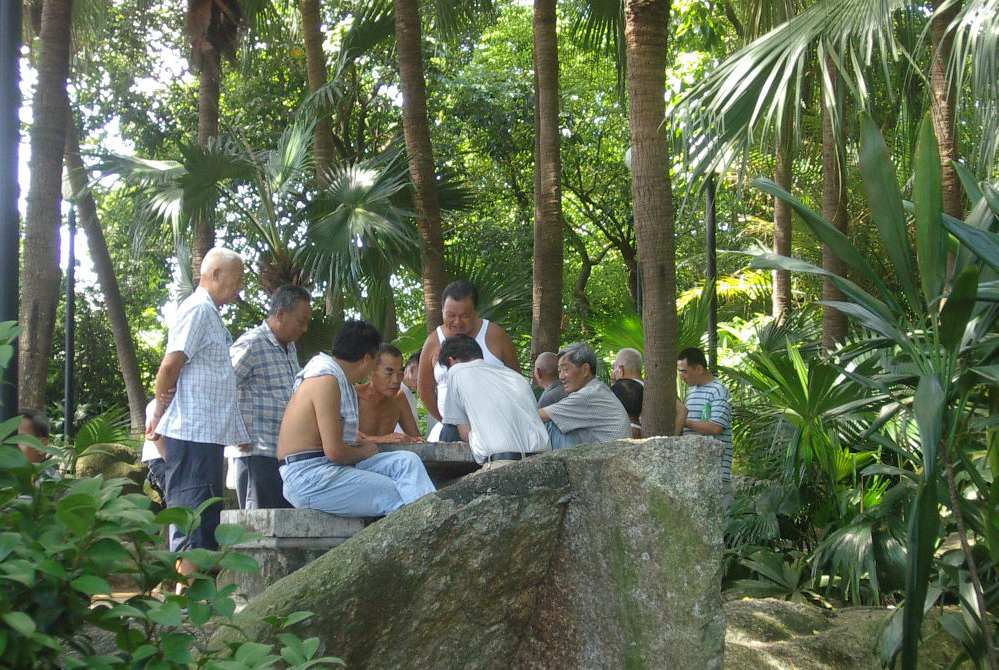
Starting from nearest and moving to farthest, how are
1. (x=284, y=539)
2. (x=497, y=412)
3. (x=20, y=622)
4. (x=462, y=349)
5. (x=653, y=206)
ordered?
(x=20, y=622)
(x=284, y=539)
(x=497, y=412)
(x=462, y=349)
(x=653, y=206)

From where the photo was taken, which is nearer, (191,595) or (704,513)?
(191,595)

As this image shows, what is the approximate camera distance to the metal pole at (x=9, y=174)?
4.31 meters

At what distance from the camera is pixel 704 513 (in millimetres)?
3654

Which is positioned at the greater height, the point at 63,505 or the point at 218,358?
the point at 218,358

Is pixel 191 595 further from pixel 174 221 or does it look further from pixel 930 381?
pixel 174 221

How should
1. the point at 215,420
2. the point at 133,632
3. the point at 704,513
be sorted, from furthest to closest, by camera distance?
the point at 215,420
the point at 704,513
the point at 133,632

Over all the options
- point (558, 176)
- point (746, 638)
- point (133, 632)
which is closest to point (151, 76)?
point (558, 176)

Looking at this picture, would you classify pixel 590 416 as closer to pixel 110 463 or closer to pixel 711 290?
pixel 711 290

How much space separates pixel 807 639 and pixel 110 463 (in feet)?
25.9

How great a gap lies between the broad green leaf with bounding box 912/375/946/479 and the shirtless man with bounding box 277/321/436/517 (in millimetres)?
2147

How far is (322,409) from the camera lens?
5.09 m

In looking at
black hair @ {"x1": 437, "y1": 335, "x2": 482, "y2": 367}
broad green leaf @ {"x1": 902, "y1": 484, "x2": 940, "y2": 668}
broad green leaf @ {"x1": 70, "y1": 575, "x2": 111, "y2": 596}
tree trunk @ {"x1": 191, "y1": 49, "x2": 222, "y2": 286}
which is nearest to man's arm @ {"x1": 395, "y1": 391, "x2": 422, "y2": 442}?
black hair @ {"x1": 437, "y1": 335, "x2": 482, "y2": 367}

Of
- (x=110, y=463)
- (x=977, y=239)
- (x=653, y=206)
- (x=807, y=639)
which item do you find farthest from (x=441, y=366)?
(x=110, y=463)

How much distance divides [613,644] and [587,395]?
9.80 feet
